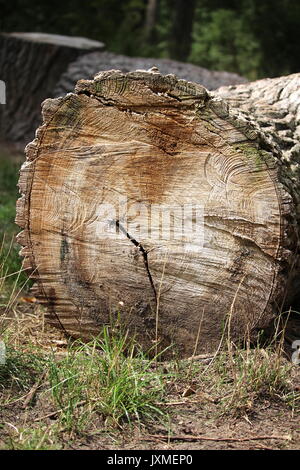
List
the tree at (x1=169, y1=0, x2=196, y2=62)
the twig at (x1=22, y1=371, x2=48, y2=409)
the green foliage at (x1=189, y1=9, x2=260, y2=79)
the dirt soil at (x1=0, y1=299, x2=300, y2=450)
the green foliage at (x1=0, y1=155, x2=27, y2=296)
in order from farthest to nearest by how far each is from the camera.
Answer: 1. the green foliage at (x1=189, y1=9, x2=260, y2=79)
2. the tree at (x1=169, y1=0, x2=196, y2=62)
3. the green foliage at (x1=0, y1=155, x2=27, y2=296)
4. the twig at (x1=22, y1=371, x2=48, y2=409)
5. the dirt soil at (x1=0, y1=299, x2=300, y2=450)

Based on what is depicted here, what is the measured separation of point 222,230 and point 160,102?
685mm

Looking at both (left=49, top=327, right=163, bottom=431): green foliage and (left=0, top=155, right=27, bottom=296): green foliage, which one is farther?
(left=0, top=155, right=27, bottom=296): green foliage

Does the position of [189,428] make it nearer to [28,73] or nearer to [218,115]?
[218,115]

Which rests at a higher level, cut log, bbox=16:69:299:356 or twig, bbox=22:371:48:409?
cut log, bbox=16:69:299:356

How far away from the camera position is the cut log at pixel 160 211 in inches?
150

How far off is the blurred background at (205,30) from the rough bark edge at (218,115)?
9317 mm

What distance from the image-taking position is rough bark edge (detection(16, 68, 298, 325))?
378 cm

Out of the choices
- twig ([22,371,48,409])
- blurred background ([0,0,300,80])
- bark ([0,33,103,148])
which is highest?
blurred background ([0,0,300,80])

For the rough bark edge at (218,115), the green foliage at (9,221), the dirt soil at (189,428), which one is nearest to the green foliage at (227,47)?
the green foliage at (9,221)

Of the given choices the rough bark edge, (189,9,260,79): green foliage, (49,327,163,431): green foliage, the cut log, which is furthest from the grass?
(189,9,260,79): green foliage

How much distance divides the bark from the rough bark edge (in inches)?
235

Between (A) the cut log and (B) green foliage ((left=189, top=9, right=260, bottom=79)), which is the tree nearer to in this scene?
(B) green foliage ((left=189, top=9, right=260, bottom=79))

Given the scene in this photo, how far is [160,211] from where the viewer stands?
12.9 feet

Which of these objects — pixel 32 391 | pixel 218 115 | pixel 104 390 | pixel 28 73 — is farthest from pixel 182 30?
pixel 104 390
